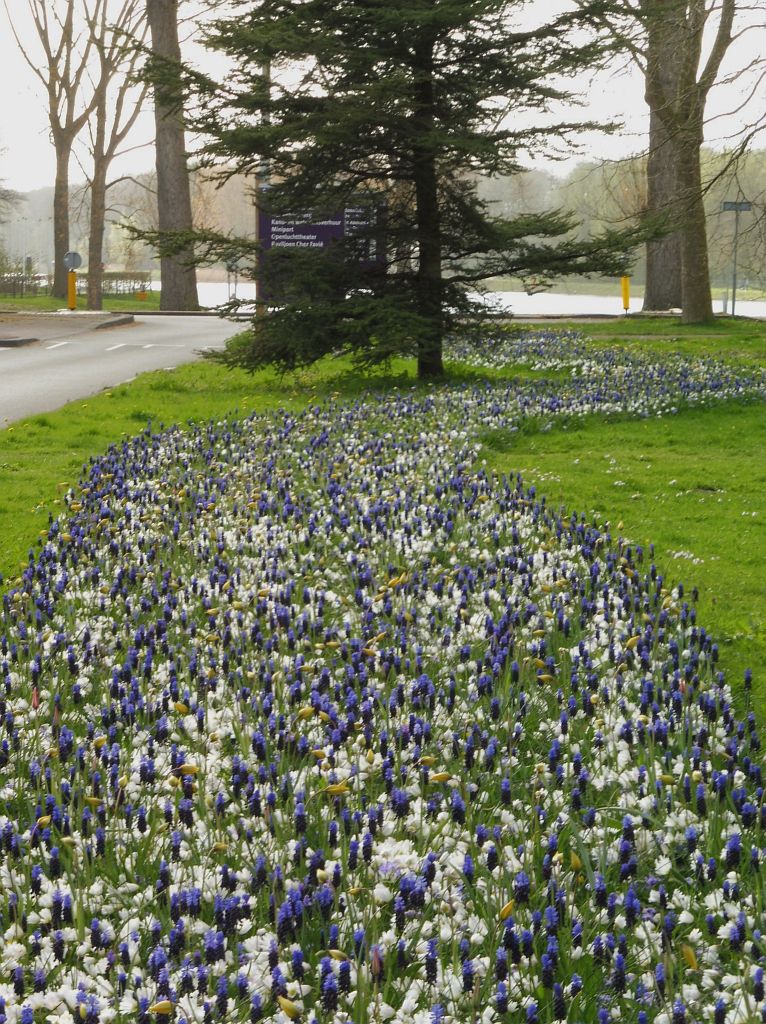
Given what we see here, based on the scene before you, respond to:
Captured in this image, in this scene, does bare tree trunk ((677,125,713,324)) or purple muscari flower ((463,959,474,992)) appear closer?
purple muscari flower ((463,959,474,992))

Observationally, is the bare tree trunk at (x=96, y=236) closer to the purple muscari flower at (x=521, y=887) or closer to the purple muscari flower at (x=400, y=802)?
the purple muscari flower at (x=400, y=802)

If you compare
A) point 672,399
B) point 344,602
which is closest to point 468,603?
point 344,602

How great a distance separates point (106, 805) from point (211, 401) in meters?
12.0

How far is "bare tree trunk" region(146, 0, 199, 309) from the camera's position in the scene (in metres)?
33.0

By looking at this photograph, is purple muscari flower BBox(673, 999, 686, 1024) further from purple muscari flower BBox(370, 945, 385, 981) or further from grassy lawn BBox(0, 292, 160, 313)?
grassy lawn BBox(0, 292, 160, 313)

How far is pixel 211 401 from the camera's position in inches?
611

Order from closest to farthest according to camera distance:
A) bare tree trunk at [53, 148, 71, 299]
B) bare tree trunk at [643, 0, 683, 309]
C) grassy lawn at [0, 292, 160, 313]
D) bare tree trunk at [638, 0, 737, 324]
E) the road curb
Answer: bare tree trunk at [638, 0, 737, 324]
the road curb
bare tree trunk at [643, 0, 683, 309]
grassy lawn at [0, 292, 160, 313]
bare tree trunk at [53, 148, 71, 299]

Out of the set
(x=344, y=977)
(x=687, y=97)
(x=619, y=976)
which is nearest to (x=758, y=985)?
(x=619, y=976)

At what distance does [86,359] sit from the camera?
888 inches

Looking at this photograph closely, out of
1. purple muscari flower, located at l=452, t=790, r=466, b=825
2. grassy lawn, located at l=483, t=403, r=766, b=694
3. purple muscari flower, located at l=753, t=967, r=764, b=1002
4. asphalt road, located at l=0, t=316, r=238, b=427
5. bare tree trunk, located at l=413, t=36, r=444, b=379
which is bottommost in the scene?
purple muscari flower, located at l=753, t=967, r=764, b=1002

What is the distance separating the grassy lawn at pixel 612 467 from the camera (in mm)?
7281

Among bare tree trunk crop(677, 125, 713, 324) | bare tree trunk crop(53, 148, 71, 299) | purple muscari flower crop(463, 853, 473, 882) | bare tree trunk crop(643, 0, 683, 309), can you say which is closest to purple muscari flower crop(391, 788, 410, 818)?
purple muscari flower crop(463, 853, 473, 882)

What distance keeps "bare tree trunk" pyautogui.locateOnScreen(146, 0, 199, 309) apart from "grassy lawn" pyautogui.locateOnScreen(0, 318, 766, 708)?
37.9ft

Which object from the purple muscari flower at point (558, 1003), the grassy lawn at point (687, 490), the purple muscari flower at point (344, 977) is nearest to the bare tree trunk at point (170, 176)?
the grassy lawn at point (687, 490)
